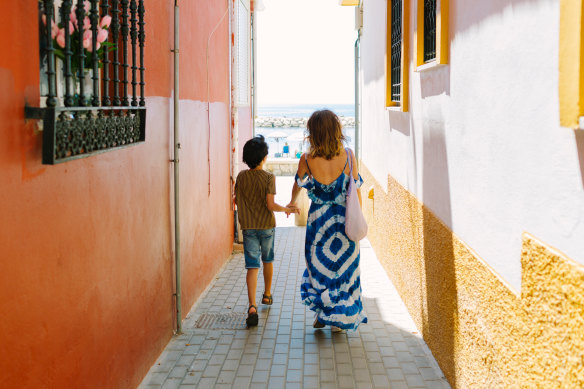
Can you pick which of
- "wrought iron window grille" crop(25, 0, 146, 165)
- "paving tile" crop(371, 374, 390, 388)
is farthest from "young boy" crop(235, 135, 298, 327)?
"wrought iron window grille" crop(25, 0, 146, 165)

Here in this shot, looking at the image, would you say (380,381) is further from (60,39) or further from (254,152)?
(60,39)

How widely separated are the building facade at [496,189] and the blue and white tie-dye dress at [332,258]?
23.0 inches

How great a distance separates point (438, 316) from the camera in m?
5.05

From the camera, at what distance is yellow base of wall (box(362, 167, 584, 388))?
100 inches

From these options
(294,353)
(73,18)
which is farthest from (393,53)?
(73,18)

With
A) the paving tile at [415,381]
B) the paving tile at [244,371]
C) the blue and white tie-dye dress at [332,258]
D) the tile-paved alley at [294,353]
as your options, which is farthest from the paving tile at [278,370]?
the paving tile at [415,381]

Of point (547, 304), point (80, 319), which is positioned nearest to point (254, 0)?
point (80, 319)

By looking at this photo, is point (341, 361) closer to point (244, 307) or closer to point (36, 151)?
point (244, 307)

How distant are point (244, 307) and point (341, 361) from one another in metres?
1.81

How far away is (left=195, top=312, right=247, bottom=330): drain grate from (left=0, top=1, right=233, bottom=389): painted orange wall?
0.21 metres

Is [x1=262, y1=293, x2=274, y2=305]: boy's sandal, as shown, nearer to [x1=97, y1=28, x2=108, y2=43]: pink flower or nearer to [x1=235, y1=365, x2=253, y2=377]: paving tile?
[x1=235, y1=365, x2=253, y2=377]: paving tile

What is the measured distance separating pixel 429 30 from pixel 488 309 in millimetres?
3002

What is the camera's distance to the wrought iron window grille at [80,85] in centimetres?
301

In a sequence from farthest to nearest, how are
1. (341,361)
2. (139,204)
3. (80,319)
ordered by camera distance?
(341,361) → (139,204) → (80,319)
